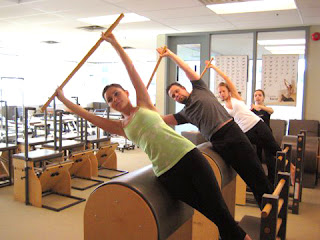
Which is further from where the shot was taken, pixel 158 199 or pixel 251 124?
pixel 251 124

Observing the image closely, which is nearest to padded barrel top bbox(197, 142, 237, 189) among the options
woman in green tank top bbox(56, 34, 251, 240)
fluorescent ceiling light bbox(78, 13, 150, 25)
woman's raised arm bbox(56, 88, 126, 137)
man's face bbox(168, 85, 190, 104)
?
man's face bbox(168, 85, 190, 104)

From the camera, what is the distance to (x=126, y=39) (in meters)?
7.41

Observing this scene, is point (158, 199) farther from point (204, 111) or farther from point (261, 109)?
point (261, 109)

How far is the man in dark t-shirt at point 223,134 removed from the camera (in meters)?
2.27

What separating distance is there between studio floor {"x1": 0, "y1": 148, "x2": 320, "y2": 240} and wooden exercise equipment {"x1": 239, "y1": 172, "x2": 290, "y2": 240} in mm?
1074

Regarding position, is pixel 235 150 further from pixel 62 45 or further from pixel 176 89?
pixel 62 45

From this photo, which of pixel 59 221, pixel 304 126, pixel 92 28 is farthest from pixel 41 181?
pixel 304 126

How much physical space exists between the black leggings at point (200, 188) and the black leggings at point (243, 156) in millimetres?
657

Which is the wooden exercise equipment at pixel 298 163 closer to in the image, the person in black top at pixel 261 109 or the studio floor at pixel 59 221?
the studio floor at pixel 59 221

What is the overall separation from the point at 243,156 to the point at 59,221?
2123mm

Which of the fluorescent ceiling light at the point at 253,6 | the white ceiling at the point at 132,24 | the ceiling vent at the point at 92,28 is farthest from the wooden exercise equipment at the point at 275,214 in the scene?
the ceiling vent at the point at 92,28

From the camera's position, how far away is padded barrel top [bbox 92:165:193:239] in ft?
4.92

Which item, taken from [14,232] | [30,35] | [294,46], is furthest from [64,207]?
[294,46]

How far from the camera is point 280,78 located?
582 cm
